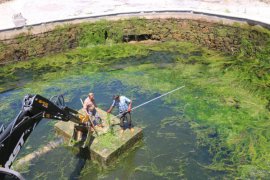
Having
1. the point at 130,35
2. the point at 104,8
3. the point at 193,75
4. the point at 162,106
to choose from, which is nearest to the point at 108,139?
the point at 162,106

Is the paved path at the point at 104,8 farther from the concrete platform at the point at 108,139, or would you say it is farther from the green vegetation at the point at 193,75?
the concrete platform at the point at 108,139

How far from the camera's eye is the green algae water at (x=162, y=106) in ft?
37.3

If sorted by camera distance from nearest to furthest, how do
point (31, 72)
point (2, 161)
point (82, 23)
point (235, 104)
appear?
point (2, 161)
point (235, 104)
point (31, 72)
point (82, 23)

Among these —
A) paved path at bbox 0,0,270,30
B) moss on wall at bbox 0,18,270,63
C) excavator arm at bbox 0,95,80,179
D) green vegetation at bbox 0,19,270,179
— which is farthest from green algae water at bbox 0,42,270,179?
excavator arm at bbox 0,95,80,179

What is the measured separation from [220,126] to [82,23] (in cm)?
1262

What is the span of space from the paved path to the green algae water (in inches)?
110

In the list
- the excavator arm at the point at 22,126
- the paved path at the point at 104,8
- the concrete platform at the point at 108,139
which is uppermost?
the paved path at the point at 104,8

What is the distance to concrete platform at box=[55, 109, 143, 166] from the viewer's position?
11.3 metres

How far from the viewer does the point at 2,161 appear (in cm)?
771

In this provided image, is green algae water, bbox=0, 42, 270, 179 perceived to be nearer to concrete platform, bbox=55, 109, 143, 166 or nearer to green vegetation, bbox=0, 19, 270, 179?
green vegetation, bbox=0, 19, 270, 179

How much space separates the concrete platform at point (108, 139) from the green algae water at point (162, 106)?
0.36 metres

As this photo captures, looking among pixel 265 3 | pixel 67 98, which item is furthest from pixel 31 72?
pixel 265 3

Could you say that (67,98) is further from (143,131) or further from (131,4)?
(131,4)

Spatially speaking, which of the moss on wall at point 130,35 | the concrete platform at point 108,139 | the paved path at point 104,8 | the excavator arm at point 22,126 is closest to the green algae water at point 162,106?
the concrete platform at point 108,139
